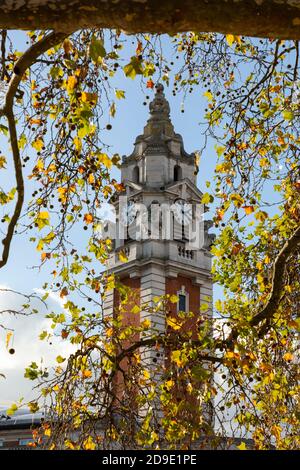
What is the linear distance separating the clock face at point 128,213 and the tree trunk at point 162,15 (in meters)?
30.2

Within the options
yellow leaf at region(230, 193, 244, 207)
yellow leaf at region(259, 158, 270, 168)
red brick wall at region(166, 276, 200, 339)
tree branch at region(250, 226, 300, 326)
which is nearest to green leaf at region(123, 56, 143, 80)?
tree branch at region(250, 226, 300, 326)

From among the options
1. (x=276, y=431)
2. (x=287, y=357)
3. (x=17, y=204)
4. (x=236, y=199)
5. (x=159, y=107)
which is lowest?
(x=276, y=431)

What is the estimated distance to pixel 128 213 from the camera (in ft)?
113

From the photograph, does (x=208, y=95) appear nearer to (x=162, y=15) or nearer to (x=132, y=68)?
(x=132, y=68)

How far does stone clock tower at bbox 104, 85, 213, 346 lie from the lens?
32.2 m

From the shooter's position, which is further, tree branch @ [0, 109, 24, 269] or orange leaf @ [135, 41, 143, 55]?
orange leaf @ [135, 41, 143, 55]

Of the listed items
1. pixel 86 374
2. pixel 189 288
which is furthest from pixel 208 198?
pixel 189 288

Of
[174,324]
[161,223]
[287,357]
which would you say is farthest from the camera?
[161,223]

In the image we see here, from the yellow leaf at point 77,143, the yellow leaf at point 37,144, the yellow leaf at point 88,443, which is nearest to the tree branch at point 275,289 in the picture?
the yellow leaf at point 88,443

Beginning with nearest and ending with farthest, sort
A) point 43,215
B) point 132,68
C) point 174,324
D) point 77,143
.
→ 1. point 132,68
2. point 77,143
3. point 43,215
4. point 174,324

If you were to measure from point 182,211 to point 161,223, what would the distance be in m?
1.18

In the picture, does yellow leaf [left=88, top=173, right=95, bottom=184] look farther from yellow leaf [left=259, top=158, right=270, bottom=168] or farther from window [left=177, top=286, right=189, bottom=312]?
window [left=177, top=286, right=189, bottom=312]

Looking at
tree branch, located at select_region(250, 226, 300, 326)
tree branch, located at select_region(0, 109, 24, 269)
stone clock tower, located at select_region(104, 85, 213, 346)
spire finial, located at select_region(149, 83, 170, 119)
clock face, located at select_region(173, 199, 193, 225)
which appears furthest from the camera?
spire finial, located at select_region(149, 83, 170, 119)
